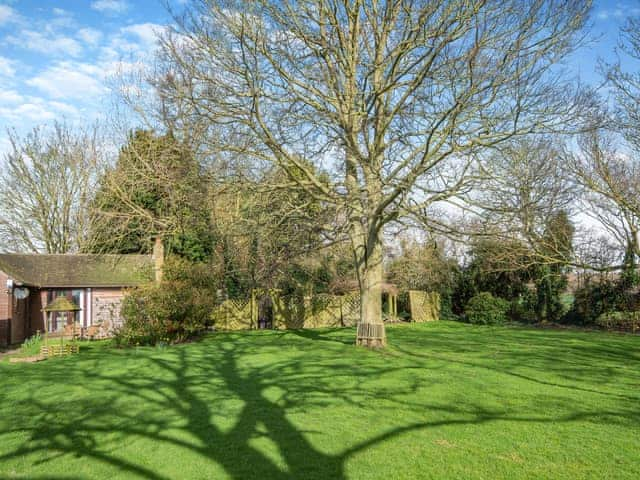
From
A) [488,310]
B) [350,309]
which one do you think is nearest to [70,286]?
[350,309]

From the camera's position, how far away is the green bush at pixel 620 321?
20.5m

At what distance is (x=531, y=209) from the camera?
38.5 ft

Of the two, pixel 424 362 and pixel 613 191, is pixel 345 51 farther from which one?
pixel 613 191

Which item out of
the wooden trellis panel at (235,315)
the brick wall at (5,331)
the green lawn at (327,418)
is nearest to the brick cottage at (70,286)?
the brick wall at (5,331)

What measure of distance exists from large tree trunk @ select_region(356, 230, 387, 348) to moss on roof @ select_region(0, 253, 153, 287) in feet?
36.7

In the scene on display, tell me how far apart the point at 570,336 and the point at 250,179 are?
12570mm

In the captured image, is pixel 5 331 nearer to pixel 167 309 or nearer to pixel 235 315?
pixel 167 309

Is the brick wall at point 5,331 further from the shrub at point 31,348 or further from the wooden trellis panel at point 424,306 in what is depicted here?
the wooden trellis panel at point 424,306

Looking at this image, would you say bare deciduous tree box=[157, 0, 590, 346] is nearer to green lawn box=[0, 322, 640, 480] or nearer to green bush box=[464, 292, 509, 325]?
green lawn box=[0, 322, 640, 480]

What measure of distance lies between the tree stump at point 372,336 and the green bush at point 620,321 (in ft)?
39.7

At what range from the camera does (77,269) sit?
2517 cm

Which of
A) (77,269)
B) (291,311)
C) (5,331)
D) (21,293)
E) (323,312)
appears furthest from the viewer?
(77,269)

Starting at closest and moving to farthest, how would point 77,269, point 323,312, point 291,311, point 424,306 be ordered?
1. point 291,311
2. point 323,312
3. point 77,269
4. point 424,306

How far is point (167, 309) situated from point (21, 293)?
7.78 metres
